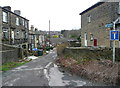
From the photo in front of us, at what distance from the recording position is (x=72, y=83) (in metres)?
6.05

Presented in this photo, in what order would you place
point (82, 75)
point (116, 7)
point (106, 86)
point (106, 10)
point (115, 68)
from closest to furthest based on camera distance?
1. point (106, 86)
2. point (115, 68)
3. point (82, 75)
4. point (116, 7)
5. point (106, 10)

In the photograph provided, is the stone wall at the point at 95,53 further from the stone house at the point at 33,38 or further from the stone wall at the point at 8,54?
the stone house at the point at 33,38

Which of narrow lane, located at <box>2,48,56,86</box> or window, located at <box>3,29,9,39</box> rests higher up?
window, located at <box>3,29,9,39</box>

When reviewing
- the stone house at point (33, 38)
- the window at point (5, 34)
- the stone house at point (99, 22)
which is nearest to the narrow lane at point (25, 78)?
the stone house at point (99, 22)

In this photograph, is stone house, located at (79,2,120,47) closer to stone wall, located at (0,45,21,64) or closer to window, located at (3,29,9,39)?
stone wall, located at (0,45,21,64)

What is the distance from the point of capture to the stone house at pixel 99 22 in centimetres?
1150

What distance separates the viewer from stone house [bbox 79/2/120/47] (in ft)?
37.7

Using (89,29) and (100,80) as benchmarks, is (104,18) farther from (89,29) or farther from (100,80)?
(100,80)

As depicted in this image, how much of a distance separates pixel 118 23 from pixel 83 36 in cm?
842

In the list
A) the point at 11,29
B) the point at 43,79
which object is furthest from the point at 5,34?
the point at 43,79

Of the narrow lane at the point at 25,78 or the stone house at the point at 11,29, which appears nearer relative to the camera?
the narrow lane at the point at 25,78

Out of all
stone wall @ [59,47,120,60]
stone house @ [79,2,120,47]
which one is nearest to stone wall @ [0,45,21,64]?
stone wall @ [59,47,120,60]

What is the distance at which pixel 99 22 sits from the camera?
13.6m

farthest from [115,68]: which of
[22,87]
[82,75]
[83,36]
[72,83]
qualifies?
[83,36]
